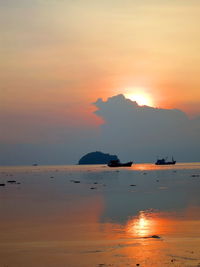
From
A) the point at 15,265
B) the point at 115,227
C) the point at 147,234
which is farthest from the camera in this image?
the point at 115,227

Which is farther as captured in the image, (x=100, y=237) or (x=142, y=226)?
(x=142, y=226)

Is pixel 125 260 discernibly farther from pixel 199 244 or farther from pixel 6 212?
pixel 6 212

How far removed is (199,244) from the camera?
25438 mm

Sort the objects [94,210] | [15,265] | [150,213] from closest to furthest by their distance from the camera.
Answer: [15,265] → [150,213] → [94,210]

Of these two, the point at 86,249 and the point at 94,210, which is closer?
the point at 86,249

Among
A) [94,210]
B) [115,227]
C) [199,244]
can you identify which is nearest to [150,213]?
[94,210]

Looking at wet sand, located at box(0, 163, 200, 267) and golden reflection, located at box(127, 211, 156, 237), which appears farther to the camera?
golden reflection, located at box(127, 211, 156, 237)

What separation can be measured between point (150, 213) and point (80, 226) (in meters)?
10.5

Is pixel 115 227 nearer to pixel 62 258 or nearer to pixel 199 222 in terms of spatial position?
pixel 199 222

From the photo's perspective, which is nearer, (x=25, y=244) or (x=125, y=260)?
(x=125, y=260)

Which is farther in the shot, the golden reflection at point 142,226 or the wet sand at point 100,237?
the golden reflection at point 142,226

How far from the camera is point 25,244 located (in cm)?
2669

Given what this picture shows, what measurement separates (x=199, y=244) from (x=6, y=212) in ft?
81.6

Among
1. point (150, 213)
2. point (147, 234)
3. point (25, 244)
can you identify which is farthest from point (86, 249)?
point (150, 213)
